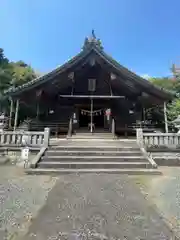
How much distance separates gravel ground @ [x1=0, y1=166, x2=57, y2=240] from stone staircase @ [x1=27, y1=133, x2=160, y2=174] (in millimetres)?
812

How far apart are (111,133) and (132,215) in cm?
1006

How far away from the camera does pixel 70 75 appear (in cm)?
1369

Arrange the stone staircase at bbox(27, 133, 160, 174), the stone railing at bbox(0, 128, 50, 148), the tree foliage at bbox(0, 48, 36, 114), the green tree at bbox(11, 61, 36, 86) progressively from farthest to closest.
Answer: the green tree at bbox(11, 61, 36, 86) → the tree foliage at bbox(0, 48, 36, 114) → the stone railing at bbox(0, 128, 50, 148) → the stone staircase at bbox(27, 133, 160, 174)

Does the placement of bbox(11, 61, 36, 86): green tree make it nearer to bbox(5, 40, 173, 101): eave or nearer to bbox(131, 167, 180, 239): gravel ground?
bbox(5, 40, 173, 101): eave

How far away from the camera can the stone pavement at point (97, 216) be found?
9.14 ft

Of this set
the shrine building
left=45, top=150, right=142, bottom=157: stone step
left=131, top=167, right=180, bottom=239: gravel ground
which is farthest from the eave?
left=131, top=167, right=180, bottom=239: gravel ground

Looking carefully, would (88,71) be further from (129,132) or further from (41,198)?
(41,198)

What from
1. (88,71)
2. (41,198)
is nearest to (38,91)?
(88,71)

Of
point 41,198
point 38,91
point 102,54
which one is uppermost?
point 102,54

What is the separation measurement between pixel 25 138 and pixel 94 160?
331cm

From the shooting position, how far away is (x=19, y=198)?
417cm

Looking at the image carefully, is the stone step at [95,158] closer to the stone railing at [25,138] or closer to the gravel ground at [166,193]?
the gravel ground at [166,193]

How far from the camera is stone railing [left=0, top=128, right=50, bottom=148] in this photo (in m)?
8.68

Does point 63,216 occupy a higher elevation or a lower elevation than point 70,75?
lower
